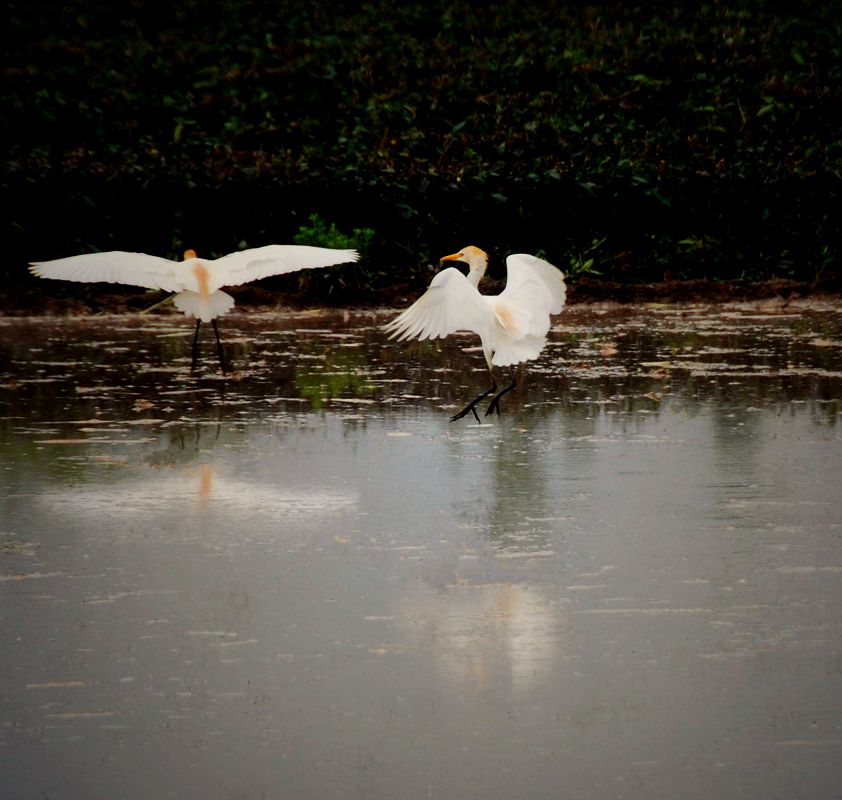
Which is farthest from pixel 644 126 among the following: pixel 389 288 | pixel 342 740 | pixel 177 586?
pixel 342 740

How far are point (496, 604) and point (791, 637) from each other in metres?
1.06

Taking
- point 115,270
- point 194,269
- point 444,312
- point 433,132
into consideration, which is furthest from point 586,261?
point 444,312

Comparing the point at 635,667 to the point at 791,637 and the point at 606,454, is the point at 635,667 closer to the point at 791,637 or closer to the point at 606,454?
the point at 791,637

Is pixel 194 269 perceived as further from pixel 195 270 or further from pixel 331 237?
pixel 331 237

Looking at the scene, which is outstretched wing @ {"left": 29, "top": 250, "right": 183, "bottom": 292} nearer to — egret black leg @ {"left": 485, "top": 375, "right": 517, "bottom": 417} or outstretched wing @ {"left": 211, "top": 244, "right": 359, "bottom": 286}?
outstretched wing @ {"left": 211, "top": 244, "right": 359, "bottom": 286}

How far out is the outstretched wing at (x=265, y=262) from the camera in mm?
11852

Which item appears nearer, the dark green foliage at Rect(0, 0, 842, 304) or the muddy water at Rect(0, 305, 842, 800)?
the muddy water at Rect(0, 305, 842, 800)

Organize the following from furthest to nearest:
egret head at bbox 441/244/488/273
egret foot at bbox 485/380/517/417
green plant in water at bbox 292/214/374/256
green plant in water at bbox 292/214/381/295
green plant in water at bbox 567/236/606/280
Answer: green plant in water at bbox 567/236/606/280, green plant in water at bbox 292/214/374/256, green plant in water at bbox 292/214/381/295, egret head at bbox 441/244/488/273, egret foot at bbox 485/380/517/417

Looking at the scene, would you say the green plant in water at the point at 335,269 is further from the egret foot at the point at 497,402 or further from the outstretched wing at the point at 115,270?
the egret foot at the point at 497,402

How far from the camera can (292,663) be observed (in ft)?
16.6

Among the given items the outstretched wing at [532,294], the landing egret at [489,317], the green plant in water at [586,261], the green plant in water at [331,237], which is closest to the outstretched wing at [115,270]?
the landing egret at [489,317]

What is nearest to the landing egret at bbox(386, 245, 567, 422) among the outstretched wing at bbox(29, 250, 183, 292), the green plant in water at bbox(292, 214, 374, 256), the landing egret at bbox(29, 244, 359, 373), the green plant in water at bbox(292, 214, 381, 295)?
the landing egret at bbox(29, 244, 359, 373)

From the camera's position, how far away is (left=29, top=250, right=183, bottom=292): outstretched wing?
38.0ft

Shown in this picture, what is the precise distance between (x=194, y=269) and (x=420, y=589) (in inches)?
251
